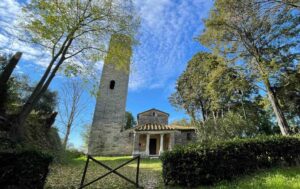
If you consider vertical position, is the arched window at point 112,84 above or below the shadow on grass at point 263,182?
above

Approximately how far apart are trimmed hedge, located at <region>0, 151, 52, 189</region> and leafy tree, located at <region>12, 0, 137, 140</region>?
11.0ft

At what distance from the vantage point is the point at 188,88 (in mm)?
22344

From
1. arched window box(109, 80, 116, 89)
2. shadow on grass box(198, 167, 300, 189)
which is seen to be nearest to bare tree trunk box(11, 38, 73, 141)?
shadow on grass box(198, 167, 300, 189)

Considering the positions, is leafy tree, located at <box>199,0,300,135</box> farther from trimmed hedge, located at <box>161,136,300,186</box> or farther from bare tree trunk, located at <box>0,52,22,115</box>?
bare tree trunk, located at <box>0,52,22,115</box>

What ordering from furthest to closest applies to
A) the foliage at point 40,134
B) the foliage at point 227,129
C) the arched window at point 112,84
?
the arched window at point 112,84 < the foliage at point 227,129 < the foliage at point 40,134

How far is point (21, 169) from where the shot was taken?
12.5 feet

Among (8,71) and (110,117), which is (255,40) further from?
(110,117)

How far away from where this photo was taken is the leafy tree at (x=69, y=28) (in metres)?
7.62

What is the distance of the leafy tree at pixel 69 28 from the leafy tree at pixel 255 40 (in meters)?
5.85

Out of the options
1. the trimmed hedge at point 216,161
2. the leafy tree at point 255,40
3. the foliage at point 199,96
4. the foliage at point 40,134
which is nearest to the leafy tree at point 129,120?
the foliage at point 199,96

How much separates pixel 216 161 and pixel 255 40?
969 centimetres

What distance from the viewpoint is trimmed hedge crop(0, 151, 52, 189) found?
3.69 m

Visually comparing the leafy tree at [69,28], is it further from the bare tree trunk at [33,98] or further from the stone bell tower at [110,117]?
the stone bell tower at [110,117]

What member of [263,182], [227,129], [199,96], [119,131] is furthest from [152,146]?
[263,182]
